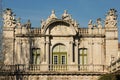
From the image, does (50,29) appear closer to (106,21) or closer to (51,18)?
(51,18)

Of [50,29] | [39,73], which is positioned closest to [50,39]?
[50,29]

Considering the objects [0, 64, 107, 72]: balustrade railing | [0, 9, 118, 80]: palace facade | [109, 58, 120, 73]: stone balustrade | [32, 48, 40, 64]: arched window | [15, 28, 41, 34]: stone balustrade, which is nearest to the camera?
[109, 58, 120, 73]: stone balustrade

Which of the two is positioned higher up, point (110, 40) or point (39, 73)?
point (110, 40)

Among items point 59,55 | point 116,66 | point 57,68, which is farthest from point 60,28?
point 116,66

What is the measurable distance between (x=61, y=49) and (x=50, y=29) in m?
2.32

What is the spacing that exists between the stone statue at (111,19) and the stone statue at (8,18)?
9304 mm

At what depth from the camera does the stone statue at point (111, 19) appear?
46.6 m

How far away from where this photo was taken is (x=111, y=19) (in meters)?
46.7

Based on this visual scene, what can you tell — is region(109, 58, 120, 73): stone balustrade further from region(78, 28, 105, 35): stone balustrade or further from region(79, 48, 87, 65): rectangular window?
region(78, 28, 105, 35): stone balustrade

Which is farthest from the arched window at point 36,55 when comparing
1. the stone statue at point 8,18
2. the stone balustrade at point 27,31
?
the stone statue at point 8,18

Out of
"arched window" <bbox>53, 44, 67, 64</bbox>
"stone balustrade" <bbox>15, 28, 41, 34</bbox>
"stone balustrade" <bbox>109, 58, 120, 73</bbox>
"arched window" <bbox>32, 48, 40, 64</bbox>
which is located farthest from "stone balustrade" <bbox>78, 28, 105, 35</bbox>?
"stone balustrade" <bbox>109, 58, 120, 73</bbox>

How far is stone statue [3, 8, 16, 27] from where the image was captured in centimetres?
4653

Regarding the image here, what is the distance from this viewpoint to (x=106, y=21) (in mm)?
46844

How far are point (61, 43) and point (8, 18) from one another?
230 inches
